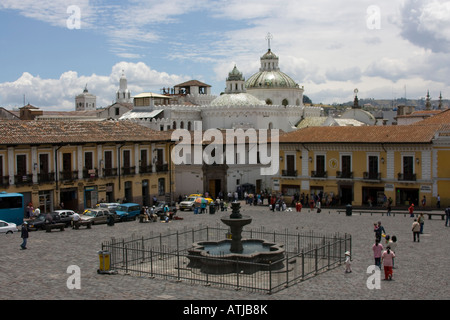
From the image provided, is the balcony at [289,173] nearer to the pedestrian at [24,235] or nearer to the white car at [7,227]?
the white car at [7,227]

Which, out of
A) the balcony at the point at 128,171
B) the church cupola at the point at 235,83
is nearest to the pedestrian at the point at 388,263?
the balcony at the point at 128,171

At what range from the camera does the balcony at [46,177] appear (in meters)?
36.5

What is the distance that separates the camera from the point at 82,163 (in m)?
39.3

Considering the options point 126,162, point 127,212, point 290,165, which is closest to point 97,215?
point 127,212

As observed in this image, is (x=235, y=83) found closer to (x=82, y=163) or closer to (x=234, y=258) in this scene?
(x=82, y=163)

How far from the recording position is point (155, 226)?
103ft

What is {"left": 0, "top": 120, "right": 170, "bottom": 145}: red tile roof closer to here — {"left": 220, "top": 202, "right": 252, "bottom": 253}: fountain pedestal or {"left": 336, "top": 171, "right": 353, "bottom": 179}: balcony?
{"left": 336, "top": 171, "right": 353, "bottom": 179}: balcony

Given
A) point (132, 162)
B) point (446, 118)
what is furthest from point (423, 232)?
point (446, 118)

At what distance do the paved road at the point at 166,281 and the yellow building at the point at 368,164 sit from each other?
33.8ft

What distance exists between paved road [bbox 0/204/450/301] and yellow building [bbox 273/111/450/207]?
10.3 meters

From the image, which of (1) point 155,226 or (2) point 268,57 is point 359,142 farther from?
(2) point 268,57

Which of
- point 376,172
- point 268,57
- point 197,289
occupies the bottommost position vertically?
point 197,289

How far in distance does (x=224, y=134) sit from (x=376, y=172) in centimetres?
1750

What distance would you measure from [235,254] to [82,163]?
22.0m
